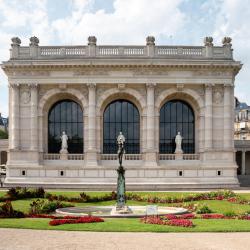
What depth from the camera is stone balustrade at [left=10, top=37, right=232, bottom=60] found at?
193ft

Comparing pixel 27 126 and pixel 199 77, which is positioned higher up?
pixel 199 77

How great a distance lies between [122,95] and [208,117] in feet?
35.9

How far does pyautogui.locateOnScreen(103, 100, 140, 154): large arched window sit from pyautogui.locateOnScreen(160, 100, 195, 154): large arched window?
3311mm

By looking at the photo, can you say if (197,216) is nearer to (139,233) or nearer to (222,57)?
(139,233)

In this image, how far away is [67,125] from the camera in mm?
61812

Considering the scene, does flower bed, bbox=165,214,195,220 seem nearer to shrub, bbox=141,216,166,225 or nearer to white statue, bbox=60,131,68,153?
shrub, bbox=141,216,166,225

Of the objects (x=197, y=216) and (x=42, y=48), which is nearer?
(x=197, y=216)

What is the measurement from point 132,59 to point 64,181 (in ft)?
54.6

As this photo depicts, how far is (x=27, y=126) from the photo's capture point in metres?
58.9

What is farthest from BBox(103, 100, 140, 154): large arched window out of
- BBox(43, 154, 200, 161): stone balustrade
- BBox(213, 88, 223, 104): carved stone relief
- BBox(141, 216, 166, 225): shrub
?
BBox(141, 216, 166, 225): shrub

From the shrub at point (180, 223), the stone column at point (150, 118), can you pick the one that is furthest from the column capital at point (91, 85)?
the shrub at point (180, 223)

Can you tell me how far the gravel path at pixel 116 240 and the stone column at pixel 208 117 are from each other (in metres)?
35.6

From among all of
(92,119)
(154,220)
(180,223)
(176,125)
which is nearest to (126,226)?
(154,220)

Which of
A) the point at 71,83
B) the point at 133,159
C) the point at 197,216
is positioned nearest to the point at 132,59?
the point at 71,83
